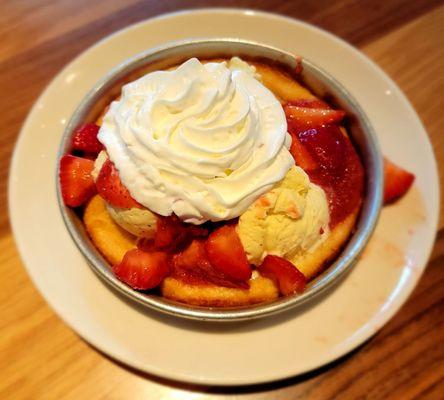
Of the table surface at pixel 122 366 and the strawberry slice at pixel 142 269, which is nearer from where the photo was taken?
the strawberry slice at pixel 142 269

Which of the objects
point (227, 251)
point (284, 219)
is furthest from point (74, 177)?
point (284, 219)

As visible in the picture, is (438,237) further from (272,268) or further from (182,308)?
(182,308)

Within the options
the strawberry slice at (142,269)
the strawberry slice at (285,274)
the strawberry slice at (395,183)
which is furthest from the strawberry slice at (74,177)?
the strawberry slice at (395,183)

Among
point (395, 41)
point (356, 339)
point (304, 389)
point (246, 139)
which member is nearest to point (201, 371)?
point (304, 389)

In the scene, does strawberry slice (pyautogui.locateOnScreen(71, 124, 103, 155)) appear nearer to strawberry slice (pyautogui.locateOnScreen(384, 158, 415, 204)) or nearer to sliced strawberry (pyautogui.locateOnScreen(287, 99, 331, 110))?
sliced strawberry (pyautogui.locateOnScreen(287, 99, 331, 110))

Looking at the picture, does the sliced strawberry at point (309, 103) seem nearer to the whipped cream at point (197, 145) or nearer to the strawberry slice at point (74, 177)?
the whipped cream at point (197, 145)

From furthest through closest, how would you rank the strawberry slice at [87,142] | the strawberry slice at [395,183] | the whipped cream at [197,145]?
1. the strawberry slice at [395,183]
2. the strawberry slice at [87,142]
3. the whipped cream at [197,145]

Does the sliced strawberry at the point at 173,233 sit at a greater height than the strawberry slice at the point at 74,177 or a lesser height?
lesser

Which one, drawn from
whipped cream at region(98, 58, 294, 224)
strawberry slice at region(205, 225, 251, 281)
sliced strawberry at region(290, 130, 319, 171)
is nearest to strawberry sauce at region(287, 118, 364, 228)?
sliced strawberry at region(290, 130, 319, 171)
